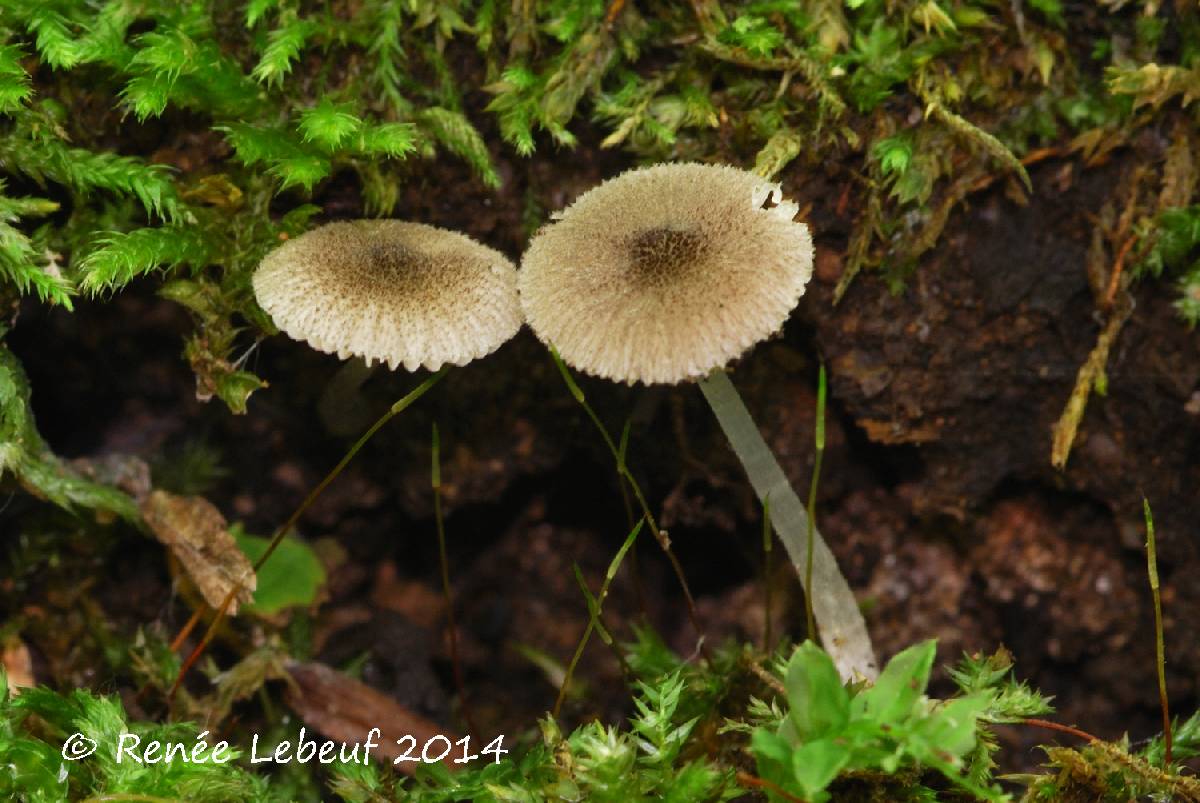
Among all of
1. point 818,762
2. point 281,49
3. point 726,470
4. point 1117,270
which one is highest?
point 281,49

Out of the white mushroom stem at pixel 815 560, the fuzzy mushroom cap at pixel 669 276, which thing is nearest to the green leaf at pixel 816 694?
the fuzzy mushroom cap at pixel 669 276

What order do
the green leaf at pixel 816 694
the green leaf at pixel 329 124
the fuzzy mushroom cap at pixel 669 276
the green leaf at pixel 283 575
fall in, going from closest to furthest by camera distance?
the green leaf at pixel 816 694 < the fuzzy mushroom cap at pixel 669 276 < the green leaf at pixel 329 124 < the green leaf at pixel 283 575

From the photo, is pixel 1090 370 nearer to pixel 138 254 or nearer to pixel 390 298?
pixel 390 298

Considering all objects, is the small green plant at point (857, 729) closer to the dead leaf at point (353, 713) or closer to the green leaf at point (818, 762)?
the green leaf at point (818, 762)

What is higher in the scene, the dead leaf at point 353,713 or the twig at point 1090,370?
the twig at point 1090,370

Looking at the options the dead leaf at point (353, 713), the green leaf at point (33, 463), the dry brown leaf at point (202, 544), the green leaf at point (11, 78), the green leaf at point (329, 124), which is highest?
the green leaf at point (11, 78)

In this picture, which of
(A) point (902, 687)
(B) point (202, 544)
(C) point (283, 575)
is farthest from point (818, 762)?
(C) point (283, 575)

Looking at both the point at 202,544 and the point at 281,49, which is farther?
the point at 202,544
